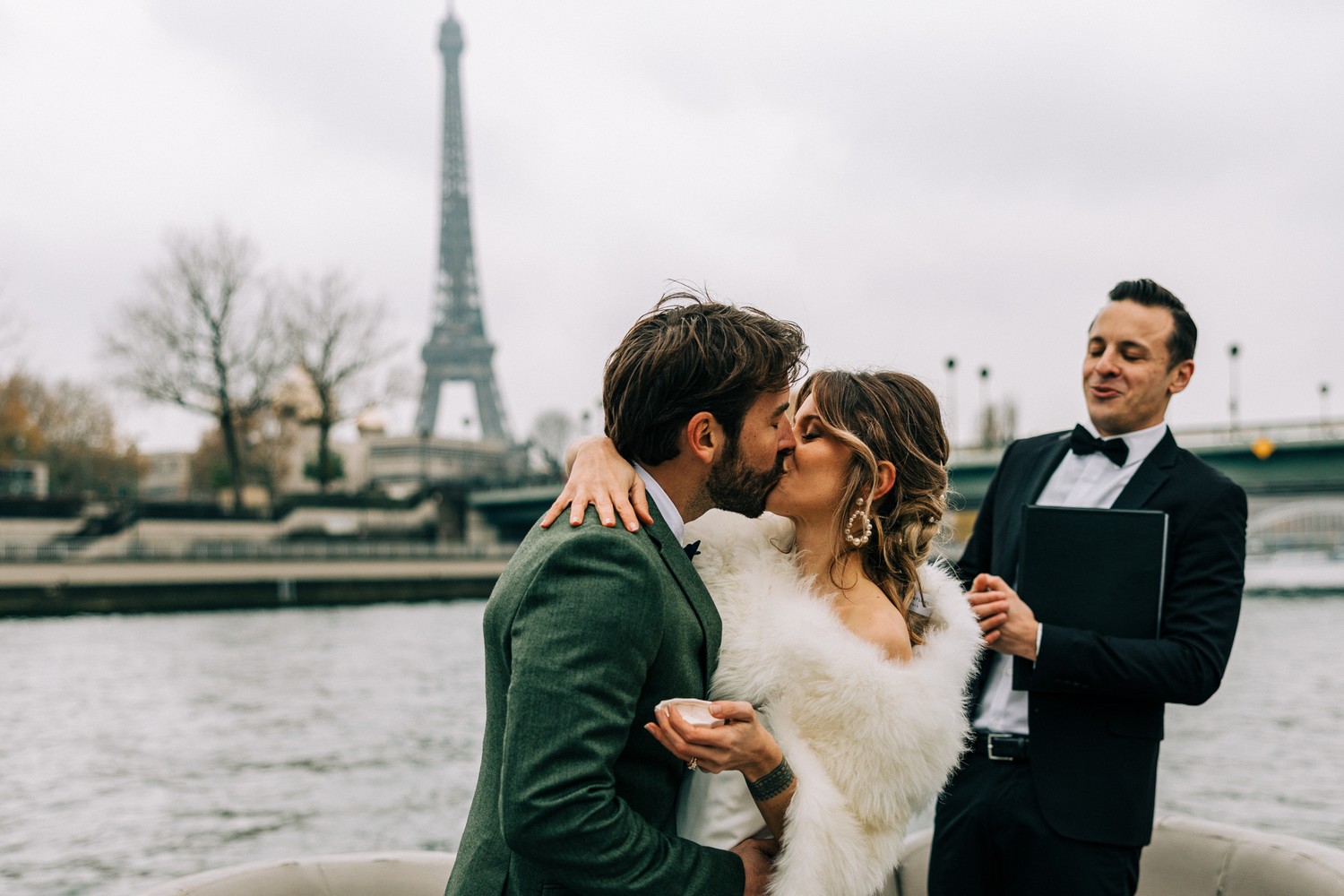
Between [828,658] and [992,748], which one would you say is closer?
[828,658]

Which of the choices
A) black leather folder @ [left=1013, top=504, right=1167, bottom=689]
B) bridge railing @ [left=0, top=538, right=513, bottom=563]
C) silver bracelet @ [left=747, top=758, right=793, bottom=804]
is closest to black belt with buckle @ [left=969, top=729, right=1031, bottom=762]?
black leather folder @ [left=1013, top=504, right=1167, bottom=689]

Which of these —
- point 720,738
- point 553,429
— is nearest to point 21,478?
point 553,429

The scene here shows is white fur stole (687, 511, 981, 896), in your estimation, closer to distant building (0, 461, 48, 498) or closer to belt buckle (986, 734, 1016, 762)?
belt buckle (986, 734, 1016, 762)

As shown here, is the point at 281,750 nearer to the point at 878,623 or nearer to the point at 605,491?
the point at 878,623

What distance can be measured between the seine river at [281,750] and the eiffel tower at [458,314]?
1921 inches

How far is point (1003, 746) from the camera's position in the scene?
291 cm

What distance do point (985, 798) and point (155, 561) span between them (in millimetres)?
30446

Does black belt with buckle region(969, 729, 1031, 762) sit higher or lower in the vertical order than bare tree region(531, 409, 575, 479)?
lower

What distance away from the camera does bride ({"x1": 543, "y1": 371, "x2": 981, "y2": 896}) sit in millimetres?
1927

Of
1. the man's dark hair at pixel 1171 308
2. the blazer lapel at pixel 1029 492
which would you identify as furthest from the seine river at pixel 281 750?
the man's dark hair at pixel 1171 308

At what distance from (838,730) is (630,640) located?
474 millimetres

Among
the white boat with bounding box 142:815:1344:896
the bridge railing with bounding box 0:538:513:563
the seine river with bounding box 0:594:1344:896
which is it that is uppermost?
the white boat with bounding box 142:815:1344:896

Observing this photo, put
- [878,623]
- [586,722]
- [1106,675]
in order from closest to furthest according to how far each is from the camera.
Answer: [586,722], [878,623], [1106,675]

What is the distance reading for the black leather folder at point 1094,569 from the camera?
109 inches
